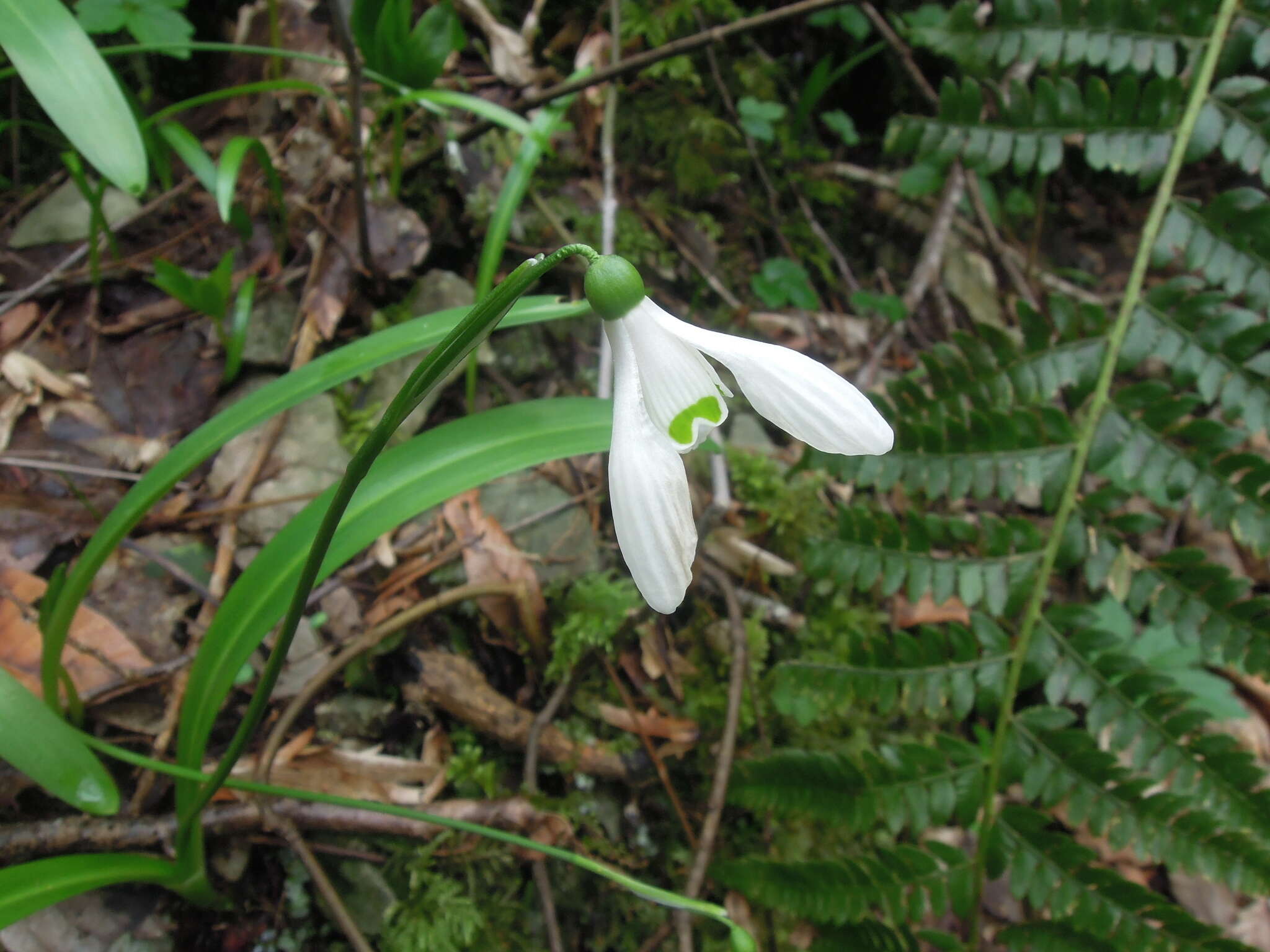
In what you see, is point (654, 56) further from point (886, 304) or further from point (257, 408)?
point (257, 408)

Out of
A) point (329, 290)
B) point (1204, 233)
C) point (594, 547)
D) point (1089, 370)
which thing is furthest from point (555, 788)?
point (1204, 233)

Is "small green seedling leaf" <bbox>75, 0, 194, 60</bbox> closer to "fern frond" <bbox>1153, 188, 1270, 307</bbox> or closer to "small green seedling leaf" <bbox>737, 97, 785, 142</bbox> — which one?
"small green seedling leaf" <bbox>737, 97, 785, 142</bbox>

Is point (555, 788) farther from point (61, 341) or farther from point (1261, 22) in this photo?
point (1261, 22)

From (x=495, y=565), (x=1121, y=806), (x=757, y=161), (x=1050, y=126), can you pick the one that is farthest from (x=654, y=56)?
(x=1121, y=806)

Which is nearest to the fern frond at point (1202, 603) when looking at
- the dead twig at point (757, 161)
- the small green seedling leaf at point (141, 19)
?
the dead twig at point (757, 161)

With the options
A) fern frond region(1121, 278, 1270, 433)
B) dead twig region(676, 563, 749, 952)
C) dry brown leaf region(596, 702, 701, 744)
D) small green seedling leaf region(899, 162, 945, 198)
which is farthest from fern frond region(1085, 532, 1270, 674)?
small green seedling leaf region(899, 162, 945, 198)
